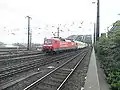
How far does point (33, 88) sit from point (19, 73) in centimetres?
574

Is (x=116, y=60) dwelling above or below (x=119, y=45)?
below

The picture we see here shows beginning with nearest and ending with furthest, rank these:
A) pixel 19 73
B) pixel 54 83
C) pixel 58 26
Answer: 1. pixel 54 83
2. pixel 19 73
3. pixel 58 26

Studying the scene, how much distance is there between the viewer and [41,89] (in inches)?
491

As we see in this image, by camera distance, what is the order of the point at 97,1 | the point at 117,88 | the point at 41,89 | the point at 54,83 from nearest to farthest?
the point at 117,88, the point at 41,89, the point at 54,83, the point at 97,1

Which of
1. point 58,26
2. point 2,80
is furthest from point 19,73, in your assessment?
point 58,26

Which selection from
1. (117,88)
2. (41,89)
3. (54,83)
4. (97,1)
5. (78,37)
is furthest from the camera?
(78,37)

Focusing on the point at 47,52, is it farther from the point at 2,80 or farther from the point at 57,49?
the point at 2,80

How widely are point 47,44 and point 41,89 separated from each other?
28938 millimetres

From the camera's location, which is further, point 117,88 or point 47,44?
point 47,44

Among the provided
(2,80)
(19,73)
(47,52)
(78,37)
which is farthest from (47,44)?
(78,37)

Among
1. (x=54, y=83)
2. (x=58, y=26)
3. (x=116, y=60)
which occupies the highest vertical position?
(x=58, y=26)

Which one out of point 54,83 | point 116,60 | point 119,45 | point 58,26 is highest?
point 58,26

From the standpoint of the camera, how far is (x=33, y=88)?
12656mm

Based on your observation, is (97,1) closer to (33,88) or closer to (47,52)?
(47,52)
